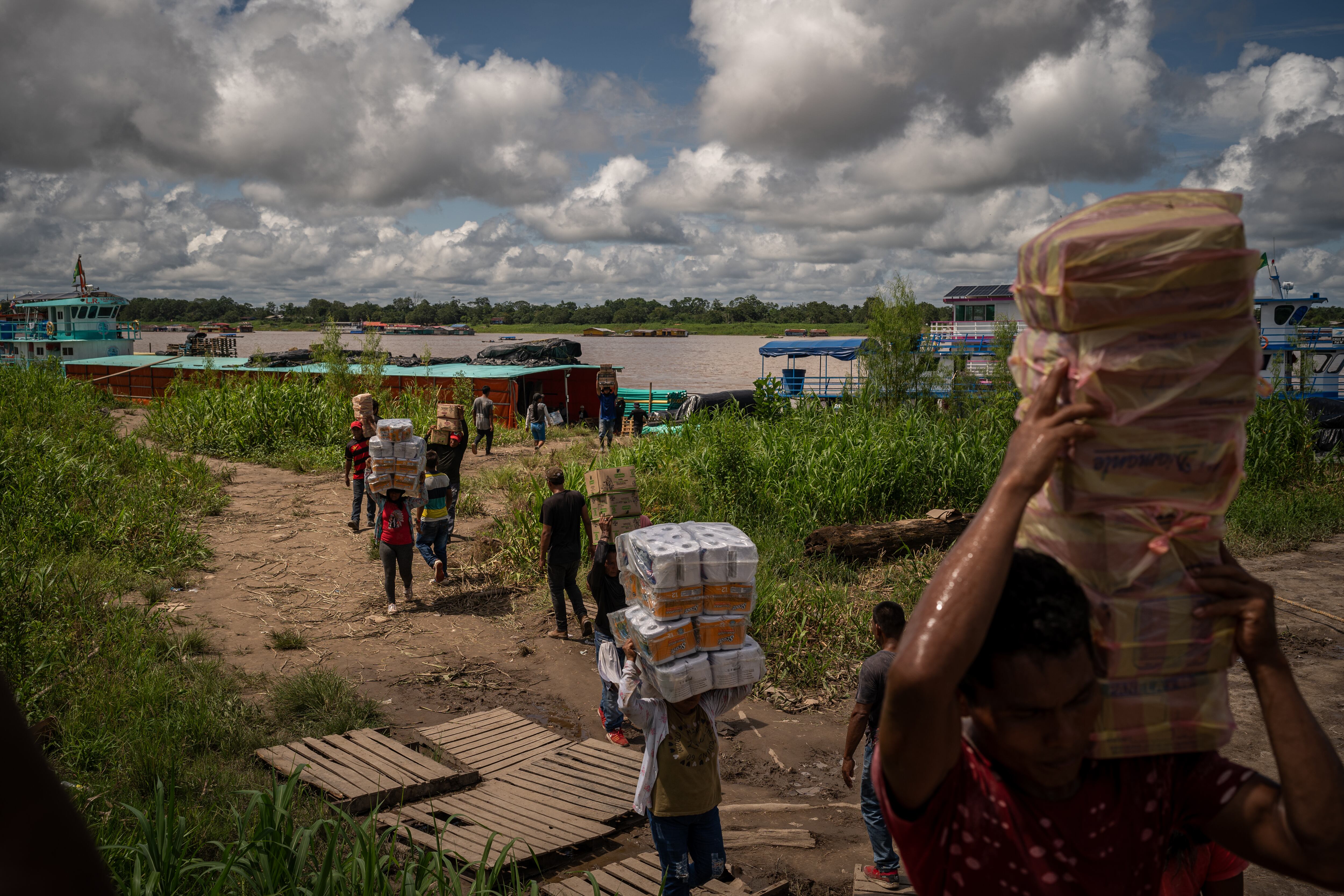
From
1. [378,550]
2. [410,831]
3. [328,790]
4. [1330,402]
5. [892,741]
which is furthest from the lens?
[1330,402]

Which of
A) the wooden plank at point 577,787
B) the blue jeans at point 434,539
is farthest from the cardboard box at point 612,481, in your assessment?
the blue jeans at point 434,539

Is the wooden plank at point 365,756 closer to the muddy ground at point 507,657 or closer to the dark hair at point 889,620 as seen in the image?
the muddy ground at point 507,657

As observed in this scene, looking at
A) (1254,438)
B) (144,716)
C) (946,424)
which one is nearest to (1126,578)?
(144,716)

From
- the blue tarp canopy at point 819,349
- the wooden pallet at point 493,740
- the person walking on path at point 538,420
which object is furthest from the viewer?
the blue tarp canopy at point 819,349

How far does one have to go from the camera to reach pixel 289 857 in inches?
149

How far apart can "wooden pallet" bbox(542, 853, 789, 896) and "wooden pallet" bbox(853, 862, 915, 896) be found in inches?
15.1

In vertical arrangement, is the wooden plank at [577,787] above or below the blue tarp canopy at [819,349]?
below

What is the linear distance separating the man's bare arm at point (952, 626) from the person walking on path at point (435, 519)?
341 inches

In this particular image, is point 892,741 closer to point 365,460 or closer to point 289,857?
point 289,857

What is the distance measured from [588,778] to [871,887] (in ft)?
7.43

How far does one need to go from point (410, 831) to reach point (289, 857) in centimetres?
74

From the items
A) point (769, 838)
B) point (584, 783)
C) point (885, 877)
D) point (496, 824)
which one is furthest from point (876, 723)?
point (496, 824)

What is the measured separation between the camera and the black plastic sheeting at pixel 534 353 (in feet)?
119

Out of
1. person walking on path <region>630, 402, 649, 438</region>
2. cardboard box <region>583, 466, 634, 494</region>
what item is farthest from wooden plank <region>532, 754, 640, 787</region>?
person walking on path <region>630, 402, 649, 438</region>
